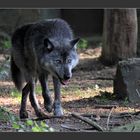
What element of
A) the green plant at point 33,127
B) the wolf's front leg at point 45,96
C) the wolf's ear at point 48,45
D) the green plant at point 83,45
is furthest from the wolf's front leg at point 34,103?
the green plant at point 83,45

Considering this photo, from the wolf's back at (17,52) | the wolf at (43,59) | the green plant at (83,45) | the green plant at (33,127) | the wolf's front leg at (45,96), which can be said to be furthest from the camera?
the green plant at (83,45)

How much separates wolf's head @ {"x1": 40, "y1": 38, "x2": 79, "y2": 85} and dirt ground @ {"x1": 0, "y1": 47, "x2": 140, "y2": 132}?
60cm

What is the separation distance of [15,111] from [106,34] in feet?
16.3

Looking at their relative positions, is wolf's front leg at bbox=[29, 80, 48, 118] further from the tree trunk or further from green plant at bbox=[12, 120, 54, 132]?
the tree trunk

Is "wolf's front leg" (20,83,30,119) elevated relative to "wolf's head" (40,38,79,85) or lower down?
lower down

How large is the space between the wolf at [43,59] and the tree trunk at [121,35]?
443 cm

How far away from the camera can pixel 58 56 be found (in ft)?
25.9

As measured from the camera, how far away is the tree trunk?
12664mm

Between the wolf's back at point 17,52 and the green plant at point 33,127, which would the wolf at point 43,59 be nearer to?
the wolf's back at point 17,52

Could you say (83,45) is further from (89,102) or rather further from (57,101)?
(57,101)

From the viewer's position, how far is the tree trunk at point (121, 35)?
1266 centimetres

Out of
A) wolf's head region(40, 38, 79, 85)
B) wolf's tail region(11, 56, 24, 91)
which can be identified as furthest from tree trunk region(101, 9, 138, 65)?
wolf's head region(40, 38, 79, 85)

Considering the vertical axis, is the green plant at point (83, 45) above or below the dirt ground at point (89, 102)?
above

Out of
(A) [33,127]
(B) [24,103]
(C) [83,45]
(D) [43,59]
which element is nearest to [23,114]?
(B) [24,103]
